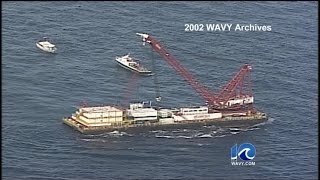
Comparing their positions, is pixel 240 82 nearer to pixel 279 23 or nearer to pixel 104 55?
pixel 104 55

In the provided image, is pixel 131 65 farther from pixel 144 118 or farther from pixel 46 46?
pixel 144 118

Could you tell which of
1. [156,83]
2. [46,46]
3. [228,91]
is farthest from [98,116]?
[46,46]

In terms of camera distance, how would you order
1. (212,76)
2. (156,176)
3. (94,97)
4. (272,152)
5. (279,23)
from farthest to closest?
(279,23) < (212,76) < (94,97) < (272,152) < (156,176)

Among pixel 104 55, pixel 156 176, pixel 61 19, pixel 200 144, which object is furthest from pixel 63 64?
pixel 156 176

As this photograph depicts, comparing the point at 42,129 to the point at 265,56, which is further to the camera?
the point at 265,56

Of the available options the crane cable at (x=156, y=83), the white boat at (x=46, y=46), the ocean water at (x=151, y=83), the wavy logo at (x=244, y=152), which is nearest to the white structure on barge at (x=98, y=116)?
the ocean water at (x=151, y=83)

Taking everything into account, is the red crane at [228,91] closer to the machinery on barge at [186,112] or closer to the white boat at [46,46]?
the machinery on barge at [186,112]
